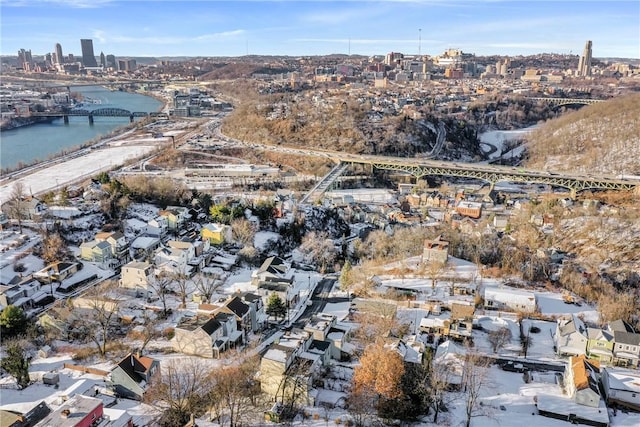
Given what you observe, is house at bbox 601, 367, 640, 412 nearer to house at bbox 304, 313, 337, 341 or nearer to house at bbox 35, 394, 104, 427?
house at bbox 304, 313, 337, 341

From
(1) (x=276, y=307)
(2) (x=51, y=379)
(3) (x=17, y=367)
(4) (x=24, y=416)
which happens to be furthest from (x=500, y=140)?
(4) (x=24, y=416)

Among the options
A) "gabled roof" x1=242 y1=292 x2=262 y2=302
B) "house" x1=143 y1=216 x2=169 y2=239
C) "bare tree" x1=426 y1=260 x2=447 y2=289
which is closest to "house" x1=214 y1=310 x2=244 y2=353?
"gabled roof" x1=242 y1=292 x2=262 y2=302

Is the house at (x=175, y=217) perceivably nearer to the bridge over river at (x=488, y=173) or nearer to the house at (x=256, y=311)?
the house at (x=256, y=311)

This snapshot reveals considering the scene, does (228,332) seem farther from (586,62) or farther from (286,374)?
(586,62)

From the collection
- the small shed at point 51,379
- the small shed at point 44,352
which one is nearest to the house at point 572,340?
the small shed at point 51,379

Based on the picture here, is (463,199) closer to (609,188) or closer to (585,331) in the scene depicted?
(609,188)

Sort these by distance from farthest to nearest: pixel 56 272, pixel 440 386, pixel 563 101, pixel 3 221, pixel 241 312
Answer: pixel 563 101 < pixel 3 221 < pixel 56 272 < pixel 241 312 < pixel 440 386
